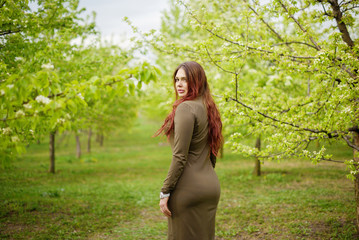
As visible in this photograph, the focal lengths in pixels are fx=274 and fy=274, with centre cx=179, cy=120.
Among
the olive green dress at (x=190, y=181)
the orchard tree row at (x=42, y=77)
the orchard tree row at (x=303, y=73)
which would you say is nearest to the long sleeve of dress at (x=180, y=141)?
the olive green dress at (x=190, y=181)

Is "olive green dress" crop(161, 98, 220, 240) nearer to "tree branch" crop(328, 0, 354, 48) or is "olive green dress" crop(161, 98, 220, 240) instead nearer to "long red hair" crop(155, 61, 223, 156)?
"long red hair" crop(155, 61, 223, 156)

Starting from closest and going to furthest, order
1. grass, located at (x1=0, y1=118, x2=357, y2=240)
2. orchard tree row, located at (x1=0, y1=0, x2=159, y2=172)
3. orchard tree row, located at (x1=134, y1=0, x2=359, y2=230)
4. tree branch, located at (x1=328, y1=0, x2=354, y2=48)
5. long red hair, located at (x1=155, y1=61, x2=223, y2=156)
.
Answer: orchard tree row, located at (x1=0, y1=0, x2=159, y2=172) < long red hair, located at (x1=155, y1=61, x2=223, y2=156) < orchard tree row, located at (x1=134, y1=0, x2=359, y2=230) < tree branch, located at (x1=328, y1=0, x2=354, y2=48) < grass, located at (x1=0, y1=118, x2=357, y2=240)

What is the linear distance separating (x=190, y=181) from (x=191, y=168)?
13 centimetres

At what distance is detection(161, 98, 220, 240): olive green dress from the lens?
2652 mm

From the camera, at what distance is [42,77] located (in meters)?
2.14

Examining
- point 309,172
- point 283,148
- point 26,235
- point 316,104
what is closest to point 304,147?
point 283,148

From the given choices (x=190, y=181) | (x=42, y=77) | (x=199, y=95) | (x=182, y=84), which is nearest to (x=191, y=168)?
(x=190, y=181)

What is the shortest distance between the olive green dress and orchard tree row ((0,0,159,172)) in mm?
597

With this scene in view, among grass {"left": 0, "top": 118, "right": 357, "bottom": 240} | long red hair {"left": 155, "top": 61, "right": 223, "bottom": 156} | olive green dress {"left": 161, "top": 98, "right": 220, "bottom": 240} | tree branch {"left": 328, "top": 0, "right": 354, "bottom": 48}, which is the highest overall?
tree branch {"left": 328, "top": 0, "right": 354, "bottom": 48}

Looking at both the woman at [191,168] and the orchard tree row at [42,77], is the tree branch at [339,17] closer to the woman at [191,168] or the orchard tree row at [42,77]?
the woman at [191,168]

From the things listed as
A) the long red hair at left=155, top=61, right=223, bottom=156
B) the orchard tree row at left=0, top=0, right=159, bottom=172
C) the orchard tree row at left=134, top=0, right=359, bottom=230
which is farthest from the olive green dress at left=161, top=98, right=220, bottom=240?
the orchard tree row at left=134, top=0, right=359, bottom=230

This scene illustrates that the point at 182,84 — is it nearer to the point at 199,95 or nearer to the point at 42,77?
the point at 199,95

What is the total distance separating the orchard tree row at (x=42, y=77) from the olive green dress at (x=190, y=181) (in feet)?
1.96

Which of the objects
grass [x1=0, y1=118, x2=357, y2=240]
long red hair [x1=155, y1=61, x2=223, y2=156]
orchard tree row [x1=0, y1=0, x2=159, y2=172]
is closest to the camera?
orchard tree row [x1=0, y1=0, x2=159, y2=172]
